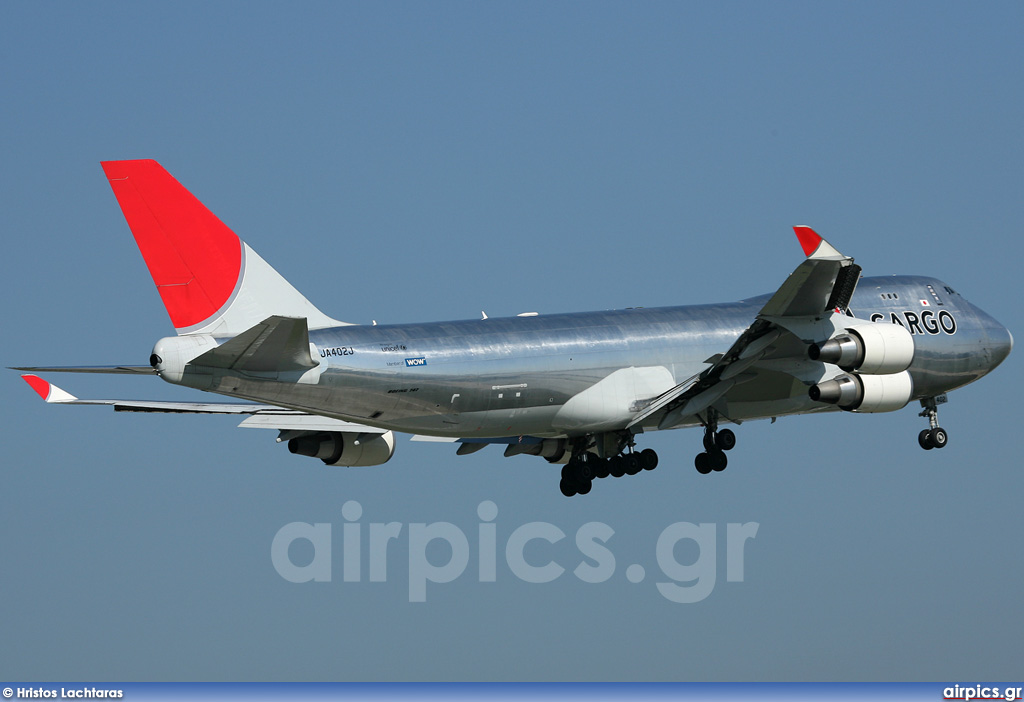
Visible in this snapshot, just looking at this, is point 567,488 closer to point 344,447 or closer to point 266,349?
point 344,447

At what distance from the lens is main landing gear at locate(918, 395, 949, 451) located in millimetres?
50125

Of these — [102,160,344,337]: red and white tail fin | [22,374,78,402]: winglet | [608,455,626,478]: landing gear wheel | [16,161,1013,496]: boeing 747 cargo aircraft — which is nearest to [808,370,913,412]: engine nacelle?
[16,161,1013,496]: boeing 747 cargo aircraft

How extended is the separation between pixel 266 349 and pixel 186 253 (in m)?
3.97

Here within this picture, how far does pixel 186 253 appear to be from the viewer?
4066 centimetres

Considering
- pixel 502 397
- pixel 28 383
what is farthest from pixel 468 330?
pixel 28 383

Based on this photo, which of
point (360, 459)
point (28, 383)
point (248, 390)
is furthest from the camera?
point (360, 459)

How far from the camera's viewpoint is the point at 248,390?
3925 cm

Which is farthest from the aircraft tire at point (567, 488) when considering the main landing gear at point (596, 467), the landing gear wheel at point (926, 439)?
the landing gear wheel at point (926, 439)

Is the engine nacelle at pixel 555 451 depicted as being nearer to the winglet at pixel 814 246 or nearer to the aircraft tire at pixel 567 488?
the aircraft tire at pixel 567 488

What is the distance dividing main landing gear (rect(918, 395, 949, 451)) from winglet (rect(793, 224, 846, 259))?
1121 cm

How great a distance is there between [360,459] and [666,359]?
9.85 m

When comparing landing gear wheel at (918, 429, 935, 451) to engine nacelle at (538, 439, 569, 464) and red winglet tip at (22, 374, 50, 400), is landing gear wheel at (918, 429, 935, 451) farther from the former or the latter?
red winglet tip at (22, 374, 50, 400)

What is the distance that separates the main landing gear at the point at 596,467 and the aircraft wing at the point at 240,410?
242 inches

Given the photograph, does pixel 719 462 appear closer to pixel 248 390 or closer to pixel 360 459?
pixel 360 459
